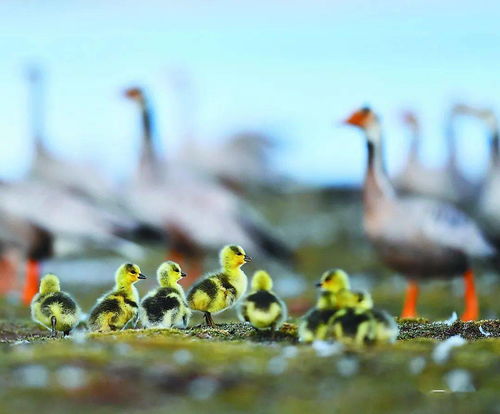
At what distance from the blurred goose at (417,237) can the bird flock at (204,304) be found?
5.05 meters

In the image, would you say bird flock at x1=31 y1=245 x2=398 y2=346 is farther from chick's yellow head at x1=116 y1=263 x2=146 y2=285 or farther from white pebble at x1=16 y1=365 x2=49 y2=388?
white pebble at x1=16 y1=365 x2=49 y2=388

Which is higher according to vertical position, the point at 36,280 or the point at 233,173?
the point at 233,173

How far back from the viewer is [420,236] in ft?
42.3

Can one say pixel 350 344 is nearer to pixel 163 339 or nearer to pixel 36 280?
pixel 163 339

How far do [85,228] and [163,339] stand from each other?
9.63 meters

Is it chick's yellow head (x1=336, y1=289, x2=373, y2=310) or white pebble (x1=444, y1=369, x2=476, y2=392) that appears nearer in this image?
white pebble (x1=444, y1=369, x2=476, y2=392)

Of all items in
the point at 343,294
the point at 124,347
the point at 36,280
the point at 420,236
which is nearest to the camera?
the point at 124,347

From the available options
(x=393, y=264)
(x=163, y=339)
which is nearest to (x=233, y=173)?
(x=393, y=264)

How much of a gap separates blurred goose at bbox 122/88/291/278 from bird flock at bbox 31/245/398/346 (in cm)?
905

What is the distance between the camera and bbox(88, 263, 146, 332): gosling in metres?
7.77

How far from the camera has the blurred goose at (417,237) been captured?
42.4ft

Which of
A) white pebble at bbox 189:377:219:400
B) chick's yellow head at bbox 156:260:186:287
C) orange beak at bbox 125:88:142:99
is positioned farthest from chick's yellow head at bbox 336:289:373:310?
orange beak at bbox 125:88:142:99

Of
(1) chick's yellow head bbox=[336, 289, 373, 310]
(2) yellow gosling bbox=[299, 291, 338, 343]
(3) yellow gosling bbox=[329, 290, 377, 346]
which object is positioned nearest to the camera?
(3) yellow gosling bbox=[329, 290, 377, 346]

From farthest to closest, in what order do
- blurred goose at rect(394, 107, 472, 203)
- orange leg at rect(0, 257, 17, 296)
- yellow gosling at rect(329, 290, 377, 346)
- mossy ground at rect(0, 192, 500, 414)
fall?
blurred goose at rect(394, 107, 472, 203)
orange leg at rect(0, 257, 17, 296)
yellow gosling at rect(329, 290, 377, 346)
mossy ground at rect(0, 192, 500, 414)
